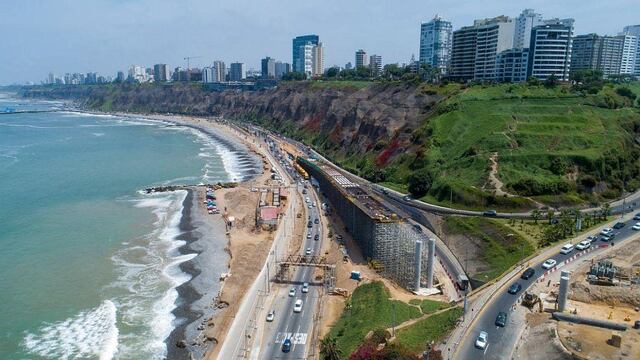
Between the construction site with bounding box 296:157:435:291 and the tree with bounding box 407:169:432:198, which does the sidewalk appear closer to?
the construction site with bounding box 296:157:435:291

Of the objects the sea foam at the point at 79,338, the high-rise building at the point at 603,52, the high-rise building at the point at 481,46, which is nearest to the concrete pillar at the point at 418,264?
the sea foam at the point at 79,338

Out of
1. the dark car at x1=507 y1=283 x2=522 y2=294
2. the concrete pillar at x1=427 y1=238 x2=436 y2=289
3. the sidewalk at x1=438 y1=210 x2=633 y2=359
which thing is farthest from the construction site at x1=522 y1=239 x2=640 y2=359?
the concrete pillar at x1=427 y1=238 x2=436 y2=289

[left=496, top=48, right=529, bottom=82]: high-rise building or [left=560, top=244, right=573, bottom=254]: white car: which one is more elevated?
[left=496, top=48, right=529, bottom=82]: high-rise building

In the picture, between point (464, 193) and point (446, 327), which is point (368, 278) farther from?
point (464, 193)

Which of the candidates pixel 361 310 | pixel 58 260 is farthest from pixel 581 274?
pixel 58 260

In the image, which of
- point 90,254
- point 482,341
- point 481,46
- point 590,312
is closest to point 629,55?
point 481,46
